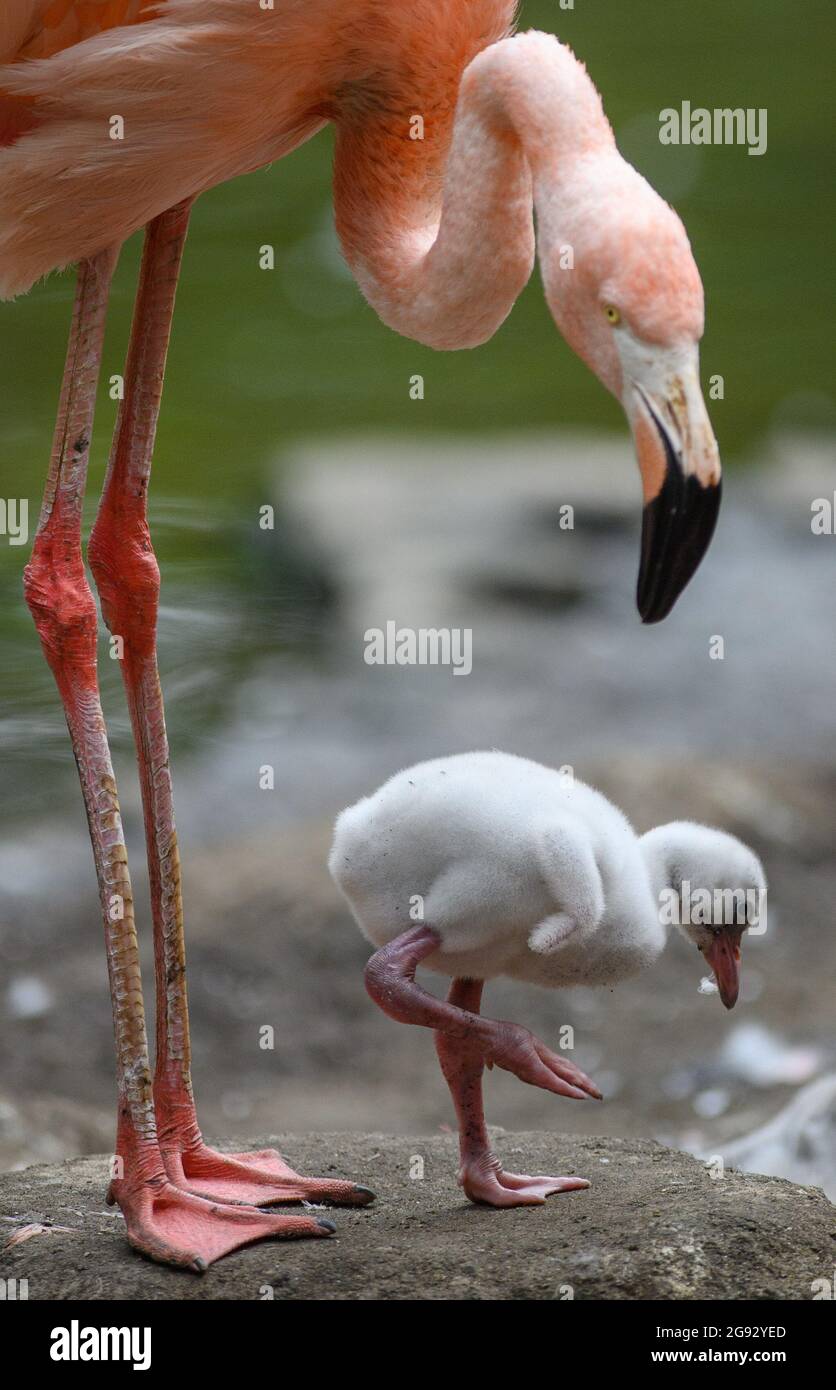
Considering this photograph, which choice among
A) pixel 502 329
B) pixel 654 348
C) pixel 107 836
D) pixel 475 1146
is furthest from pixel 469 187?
pixel 502 329

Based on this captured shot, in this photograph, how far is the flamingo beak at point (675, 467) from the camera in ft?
8.75

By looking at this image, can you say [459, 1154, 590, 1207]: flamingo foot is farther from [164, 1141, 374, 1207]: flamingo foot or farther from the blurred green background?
the blurred green background

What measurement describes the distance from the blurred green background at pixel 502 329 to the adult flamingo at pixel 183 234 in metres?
4.56

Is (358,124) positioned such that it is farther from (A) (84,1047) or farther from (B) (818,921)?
(B) (818,921)

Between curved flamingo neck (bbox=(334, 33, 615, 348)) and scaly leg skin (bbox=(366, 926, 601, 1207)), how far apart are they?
3.88 feet

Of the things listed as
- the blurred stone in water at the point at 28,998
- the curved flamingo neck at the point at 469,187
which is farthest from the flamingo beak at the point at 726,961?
the blurred stone in water at the point at 28,998

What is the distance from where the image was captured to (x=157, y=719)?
3625 mm

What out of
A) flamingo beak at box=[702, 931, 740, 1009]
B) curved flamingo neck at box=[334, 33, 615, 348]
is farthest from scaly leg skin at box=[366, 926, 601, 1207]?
curved flamingo neck at box=[334, 33, 615, 348]

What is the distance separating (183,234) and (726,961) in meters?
1.87

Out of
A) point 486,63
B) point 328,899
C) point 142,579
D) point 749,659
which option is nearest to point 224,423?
point 749,659

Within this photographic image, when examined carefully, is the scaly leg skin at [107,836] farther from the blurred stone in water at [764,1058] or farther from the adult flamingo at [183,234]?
the blurred stone in water at [764,1058]
